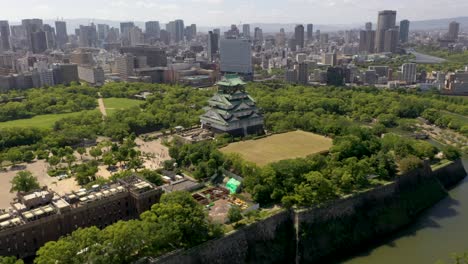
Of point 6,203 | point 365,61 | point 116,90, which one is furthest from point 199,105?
point 365,61

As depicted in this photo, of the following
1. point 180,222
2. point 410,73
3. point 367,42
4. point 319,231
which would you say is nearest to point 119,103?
point 180,222

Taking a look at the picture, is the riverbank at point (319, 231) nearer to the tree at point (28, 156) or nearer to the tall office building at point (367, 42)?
the tree at point (28, 156)

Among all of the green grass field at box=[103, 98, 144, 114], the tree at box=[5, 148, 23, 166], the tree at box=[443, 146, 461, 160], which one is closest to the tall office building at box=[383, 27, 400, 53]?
the green grass field at box=[103, 98, 144, 114]

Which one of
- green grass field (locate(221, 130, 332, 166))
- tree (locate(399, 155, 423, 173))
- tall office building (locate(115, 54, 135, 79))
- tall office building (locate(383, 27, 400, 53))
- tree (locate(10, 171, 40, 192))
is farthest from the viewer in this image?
tall office building (locate(383, 27, 400, 53))

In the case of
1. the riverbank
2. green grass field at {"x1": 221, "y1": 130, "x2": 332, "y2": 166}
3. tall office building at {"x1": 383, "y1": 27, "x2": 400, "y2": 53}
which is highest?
tall office building at {"x1": 383, "y1": 27, "x2": 400, "y2": 53}

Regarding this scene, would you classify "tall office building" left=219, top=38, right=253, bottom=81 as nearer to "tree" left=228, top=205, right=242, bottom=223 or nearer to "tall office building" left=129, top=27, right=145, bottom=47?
"tree" left=228, top=205, right=242, bottom=223

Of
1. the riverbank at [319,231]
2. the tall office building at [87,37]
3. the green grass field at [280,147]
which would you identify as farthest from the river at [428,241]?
the tall office building at [87,37]

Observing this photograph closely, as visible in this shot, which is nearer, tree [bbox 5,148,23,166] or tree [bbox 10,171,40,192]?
tree [bbox 10,171,40,192]

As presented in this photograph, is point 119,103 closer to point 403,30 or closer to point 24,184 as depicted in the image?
point 24,184
